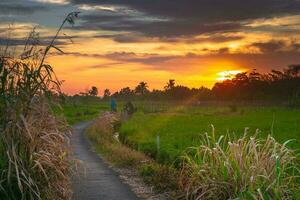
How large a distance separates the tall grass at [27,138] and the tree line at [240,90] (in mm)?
91443

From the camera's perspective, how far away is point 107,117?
36.9 metres

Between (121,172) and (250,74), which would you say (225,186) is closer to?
(121,172)

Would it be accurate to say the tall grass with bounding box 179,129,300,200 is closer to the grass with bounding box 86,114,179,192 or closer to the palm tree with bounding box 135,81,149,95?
the grass with bounding box 86,114,179,192

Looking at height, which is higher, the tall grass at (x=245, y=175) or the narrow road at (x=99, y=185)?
the tall grass at (x=245, y=175)

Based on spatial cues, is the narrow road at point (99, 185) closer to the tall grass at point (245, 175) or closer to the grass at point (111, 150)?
the grass at point (111, 150)

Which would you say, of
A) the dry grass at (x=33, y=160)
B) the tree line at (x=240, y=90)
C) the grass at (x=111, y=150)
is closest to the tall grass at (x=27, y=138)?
the dry grass at (x=33, y=160)

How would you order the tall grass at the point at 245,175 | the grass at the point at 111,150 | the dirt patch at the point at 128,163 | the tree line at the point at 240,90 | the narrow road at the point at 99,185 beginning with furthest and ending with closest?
1. the tree line at the point at 240,90
2. the grass at the point at 111,150
3. the dirt patch at the point at 128,163
4. the narrow road at the point at 99,185
5. the tall grass at the point at 245,175

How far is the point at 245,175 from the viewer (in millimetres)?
10422

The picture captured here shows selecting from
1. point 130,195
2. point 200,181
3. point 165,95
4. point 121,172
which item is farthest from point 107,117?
point 165,95

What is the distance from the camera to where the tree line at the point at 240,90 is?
111750 millimetres

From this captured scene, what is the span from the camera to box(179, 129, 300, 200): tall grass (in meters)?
9.97

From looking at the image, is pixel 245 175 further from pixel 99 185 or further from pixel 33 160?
pixel 99 185

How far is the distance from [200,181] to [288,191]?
183 centimetres

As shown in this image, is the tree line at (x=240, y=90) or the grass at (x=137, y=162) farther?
the tree line at (x=240, y=90)
